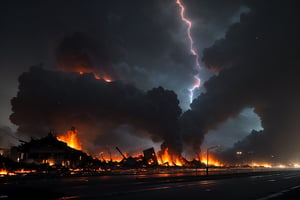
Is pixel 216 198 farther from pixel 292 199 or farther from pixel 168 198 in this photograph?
pixel 292 199

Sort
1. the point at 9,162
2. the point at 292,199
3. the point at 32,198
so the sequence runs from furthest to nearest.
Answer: the point at 9,162 < the point at 292,199 < the point at 32,198

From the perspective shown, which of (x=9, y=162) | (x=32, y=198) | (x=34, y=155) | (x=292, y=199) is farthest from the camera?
(x=34, y=155)

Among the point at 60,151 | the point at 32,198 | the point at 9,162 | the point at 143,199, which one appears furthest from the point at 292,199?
the point at 60,151

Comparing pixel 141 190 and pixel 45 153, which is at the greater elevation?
pixel 45 153

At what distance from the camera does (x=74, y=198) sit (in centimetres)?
2450

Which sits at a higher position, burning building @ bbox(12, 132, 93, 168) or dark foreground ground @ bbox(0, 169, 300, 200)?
burning building @ bbox(12, 132, 93, 168)

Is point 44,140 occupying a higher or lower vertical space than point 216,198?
higher

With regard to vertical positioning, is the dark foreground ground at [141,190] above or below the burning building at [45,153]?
below

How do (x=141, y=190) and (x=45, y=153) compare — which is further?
(x=45, y=153)

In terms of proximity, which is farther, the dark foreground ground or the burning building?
the burning building

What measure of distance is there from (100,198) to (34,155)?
119905 mm

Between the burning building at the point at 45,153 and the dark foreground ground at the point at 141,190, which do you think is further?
the burning building at the point at 45,153

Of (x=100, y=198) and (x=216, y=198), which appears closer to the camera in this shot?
(x=100, y=198)

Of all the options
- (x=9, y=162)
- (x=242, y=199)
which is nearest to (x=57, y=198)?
(x=242, y=199)
